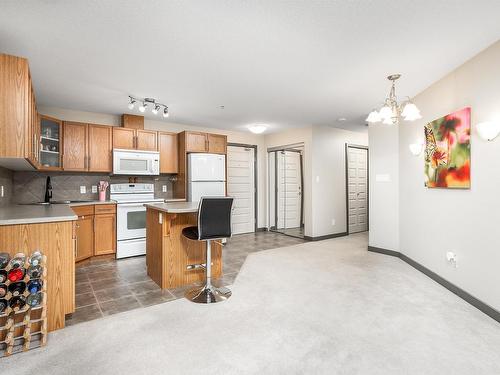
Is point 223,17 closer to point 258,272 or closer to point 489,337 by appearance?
point 258,272

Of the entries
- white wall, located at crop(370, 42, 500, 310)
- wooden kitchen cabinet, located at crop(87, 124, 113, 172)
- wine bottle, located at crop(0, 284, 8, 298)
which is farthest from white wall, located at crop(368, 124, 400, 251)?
wine bottle, located at crop(0, 284, 8, 298)

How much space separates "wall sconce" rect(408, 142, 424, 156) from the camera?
12.1 ft

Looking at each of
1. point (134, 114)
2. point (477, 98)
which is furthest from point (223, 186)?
point (477, 98)

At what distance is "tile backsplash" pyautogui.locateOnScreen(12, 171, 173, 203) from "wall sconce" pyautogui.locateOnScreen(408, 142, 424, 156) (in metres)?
4.43

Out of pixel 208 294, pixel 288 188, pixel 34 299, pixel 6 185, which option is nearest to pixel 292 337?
pixel 208 294

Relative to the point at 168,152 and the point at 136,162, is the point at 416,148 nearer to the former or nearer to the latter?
the point at 168,152

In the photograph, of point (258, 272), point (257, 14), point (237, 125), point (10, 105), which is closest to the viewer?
point (257, 14)

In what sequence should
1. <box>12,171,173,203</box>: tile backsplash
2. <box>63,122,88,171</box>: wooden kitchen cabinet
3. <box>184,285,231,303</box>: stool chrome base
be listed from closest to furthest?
<box>184,285,231,303</box>: stool chrome base → <box>12,171,173,203</box>: tile backsplash → <box>63,122,88,171</box>: wooden kitchen cabinet

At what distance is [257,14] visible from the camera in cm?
200

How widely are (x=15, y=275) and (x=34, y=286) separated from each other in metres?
0.15

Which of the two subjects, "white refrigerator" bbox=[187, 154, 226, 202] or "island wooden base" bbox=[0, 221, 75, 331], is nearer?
"island wooden base" bbox=[0, 221, 75, 331]

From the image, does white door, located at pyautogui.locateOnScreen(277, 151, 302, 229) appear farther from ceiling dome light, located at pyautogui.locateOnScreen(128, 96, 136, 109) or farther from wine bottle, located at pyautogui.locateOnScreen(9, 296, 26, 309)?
wine bottle, located at pyautogui.locateOnScreen(9, 296, 26, 309)

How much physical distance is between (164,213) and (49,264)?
3.64 feet

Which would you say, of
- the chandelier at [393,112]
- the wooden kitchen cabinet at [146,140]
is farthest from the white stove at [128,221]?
the chandelier at [393,112]
